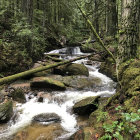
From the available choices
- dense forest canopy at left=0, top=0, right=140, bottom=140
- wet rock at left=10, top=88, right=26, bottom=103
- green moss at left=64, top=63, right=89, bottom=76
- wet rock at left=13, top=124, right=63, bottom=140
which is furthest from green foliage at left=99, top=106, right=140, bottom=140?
green moss at left=64, top=63, right=89, bottom=76

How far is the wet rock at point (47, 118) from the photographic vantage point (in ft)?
17.5

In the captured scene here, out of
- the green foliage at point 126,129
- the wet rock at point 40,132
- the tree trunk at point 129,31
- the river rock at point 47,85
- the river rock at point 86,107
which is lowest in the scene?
the wet rock at point 40,132

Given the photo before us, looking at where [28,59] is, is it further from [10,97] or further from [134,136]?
[134,136]

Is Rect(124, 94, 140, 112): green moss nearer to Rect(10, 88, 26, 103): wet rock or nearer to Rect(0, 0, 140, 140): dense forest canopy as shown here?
Rect(0, 0, 140, 140): dense forest canopy

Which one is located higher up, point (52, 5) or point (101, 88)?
point (52, 5)

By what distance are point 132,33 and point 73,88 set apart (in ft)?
16.2

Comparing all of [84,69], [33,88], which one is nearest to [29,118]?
[33,88]

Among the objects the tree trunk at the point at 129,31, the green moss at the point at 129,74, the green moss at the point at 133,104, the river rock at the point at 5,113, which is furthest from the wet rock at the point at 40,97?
the green moss at the point at 133,104

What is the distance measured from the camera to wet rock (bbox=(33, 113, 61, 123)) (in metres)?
5.34

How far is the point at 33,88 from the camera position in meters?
7.87

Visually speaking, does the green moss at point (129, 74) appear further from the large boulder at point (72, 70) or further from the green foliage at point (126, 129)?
the large boulder at point (72, 70)

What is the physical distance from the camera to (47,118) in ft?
17.8

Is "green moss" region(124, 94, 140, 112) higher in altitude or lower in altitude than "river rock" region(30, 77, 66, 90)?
higher

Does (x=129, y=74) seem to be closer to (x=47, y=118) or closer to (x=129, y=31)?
(x=129, y=31)
